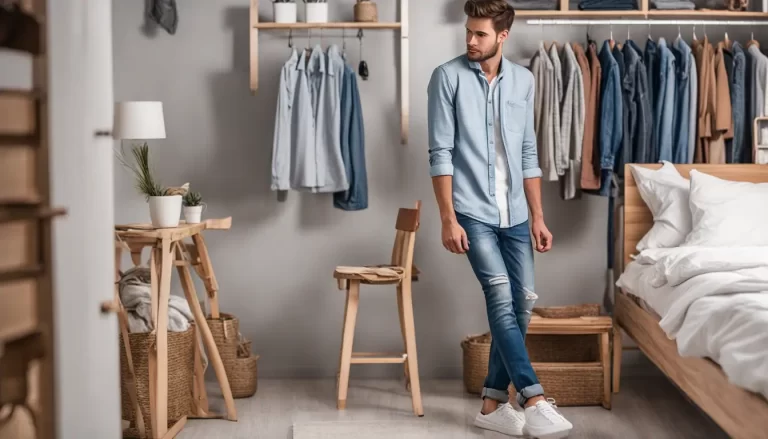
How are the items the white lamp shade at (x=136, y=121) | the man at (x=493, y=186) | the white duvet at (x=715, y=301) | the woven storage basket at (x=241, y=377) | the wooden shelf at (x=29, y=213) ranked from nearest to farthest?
the wooden shelf at (x=29, y=213)
the white duvet at (x=715, y=301)
the man at (x=493, y=186)
the white lamp shade at (x=136, y=121)
the woven storage basket at (x=241, y=377)

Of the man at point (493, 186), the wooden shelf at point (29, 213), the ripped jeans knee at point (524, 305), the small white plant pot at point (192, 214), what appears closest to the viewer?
the wooden shelf at point (29, 213)

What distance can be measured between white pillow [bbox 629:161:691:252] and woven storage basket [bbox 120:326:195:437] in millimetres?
1885

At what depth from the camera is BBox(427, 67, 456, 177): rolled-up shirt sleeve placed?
132 inches

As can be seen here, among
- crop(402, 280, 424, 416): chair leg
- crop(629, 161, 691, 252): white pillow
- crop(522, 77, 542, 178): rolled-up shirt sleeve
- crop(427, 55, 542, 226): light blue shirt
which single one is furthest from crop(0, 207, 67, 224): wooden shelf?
crop(629, 161, 691, 252): white pillow

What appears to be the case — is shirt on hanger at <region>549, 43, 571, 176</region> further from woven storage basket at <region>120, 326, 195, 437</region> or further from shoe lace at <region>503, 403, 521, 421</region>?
woven storage basket at <region>120, 326, 195, 437</region>

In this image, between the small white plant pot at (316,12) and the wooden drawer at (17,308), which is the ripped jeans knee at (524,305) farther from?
the wooden drawer at (17,308)

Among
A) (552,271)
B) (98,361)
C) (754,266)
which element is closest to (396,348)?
(552,271)

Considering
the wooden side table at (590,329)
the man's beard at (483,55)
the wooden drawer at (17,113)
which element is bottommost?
the wooden side table at (590,329)

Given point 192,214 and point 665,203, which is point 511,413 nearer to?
point 665,203

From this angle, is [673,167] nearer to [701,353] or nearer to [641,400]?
[641,400]

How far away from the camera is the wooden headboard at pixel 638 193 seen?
4023 mm

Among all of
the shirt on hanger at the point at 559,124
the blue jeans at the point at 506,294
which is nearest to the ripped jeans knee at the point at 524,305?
the blue jeans at the point at 506,294

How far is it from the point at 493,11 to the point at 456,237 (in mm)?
797

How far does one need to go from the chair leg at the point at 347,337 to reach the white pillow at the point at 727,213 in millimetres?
1323
